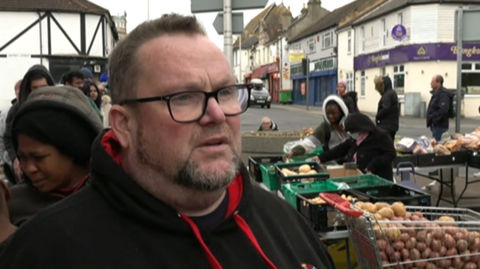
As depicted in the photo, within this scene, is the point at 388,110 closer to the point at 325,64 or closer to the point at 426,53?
the point at 426,53

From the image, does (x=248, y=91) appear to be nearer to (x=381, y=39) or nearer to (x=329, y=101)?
(x=329, y=101)

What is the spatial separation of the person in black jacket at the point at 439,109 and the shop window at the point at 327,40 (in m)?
32.2

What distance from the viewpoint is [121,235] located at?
1542 mm

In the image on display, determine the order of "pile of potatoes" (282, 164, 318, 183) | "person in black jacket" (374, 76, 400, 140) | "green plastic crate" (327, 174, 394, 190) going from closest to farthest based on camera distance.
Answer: "green plastic crate" (327, 174, 394, 190)
"pile of potatoes" (282, 164, 318, 183)
"person in black jacket" (374, 76, 400, 140)

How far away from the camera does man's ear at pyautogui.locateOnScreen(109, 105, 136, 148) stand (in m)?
1.65

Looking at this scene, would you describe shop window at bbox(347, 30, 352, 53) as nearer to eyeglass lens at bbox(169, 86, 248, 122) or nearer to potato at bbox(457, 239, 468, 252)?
potato at bbox(457, 239, 468, 252)

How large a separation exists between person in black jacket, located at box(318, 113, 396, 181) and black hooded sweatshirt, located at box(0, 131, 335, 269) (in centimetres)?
439

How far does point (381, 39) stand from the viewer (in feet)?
109

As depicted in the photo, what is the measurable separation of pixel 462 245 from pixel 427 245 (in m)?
0.22

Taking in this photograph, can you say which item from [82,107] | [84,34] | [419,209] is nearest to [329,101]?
[419,209]

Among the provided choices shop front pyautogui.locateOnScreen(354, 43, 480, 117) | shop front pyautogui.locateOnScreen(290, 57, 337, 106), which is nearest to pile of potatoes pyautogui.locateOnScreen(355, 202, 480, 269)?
shop front pyautogui.locateOnScreen(354, 43, 480, 117)

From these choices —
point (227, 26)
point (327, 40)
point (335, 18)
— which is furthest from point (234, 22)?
point (335, 18)

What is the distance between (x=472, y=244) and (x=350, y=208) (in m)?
0.81

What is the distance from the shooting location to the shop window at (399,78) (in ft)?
100
